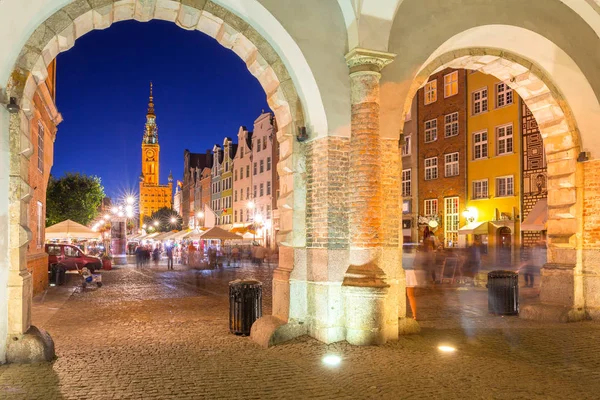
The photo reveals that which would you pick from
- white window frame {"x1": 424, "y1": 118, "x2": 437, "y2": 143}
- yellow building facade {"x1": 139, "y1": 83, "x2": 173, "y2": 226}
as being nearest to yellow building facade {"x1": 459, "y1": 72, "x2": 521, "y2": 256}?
white window frame {"x1": 424, "y1": 118, "x2": 437, "y2": 143}

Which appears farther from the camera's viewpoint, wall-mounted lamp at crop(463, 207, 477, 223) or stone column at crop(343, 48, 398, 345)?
wall-mounted lamp at crop(463, 207, 477, 223)

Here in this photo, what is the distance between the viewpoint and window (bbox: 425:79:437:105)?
38125 millimetres

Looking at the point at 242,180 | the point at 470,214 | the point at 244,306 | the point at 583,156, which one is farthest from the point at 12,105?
the point at 242,180

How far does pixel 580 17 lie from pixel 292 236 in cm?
782

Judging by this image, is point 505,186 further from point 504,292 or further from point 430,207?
point 504,292

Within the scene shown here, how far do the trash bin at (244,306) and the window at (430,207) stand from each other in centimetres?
2951

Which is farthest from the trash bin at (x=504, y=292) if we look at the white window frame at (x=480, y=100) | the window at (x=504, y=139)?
the white window frame at (x=480, y=100)

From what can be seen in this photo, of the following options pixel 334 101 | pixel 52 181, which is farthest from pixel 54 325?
pixel 52 181

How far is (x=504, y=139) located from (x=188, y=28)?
2726 cm

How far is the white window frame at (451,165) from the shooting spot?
3634cm

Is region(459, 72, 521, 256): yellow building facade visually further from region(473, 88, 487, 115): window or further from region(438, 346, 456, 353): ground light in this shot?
region(438, 346, 456, 353): ground light

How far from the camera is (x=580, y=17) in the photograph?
38.1 feet

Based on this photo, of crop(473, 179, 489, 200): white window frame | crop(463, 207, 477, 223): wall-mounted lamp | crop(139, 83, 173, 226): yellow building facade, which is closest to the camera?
crop(473, 179, 489, 200): white window frame

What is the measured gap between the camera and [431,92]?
3847 centimetres
